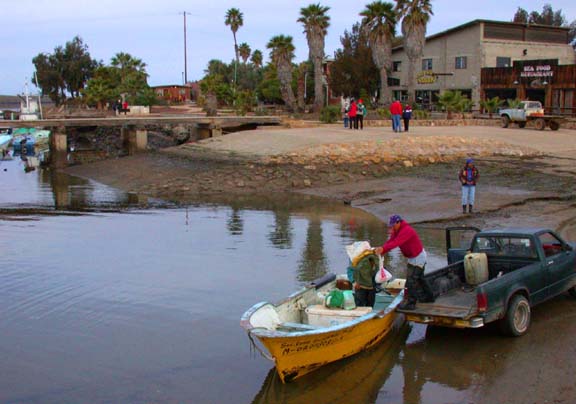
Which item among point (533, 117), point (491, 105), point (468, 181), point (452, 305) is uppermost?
point (491, 105)

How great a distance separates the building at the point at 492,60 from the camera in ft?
161

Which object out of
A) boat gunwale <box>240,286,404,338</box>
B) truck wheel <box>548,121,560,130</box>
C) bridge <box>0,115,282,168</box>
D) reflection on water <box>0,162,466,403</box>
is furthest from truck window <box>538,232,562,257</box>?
bridge <box>0,115,282,168</box>

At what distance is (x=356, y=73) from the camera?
61250mm

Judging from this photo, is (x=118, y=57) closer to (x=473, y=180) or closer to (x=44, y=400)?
(x=473, y=180)

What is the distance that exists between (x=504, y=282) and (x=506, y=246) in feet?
4.68

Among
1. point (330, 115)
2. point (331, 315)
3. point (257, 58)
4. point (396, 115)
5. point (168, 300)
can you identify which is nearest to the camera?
point (331, 315)

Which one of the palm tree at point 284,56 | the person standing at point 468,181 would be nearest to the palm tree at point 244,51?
the palm tree at point 284,56

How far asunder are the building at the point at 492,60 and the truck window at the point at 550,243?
132 ft

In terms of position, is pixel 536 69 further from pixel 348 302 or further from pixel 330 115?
pixel 348 302

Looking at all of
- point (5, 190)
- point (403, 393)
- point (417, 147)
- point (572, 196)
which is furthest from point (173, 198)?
point (403, 393)

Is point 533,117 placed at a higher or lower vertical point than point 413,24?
lower

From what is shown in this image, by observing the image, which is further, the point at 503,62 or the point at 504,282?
the point at 503,62

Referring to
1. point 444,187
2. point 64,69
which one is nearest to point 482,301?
point 444,187

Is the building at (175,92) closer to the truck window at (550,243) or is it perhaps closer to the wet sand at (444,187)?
the wet sand at (444,187)
